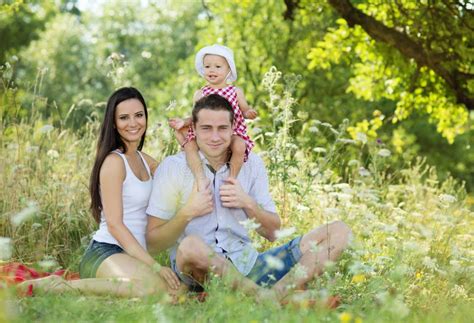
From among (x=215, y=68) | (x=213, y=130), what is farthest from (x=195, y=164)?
(x=215, y=68)

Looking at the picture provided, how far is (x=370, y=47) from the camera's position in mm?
9562

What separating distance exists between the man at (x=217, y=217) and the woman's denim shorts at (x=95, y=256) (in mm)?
222

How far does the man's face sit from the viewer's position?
4559 mm

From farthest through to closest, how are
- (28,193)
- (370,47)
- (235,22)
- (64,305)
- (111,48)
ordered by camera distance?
(111,48) → (235,22) → (370,47) → (28,193) → (64,305)

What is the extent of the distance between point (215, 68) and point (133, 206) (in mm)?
977

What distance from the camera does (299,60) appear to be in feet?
53.6

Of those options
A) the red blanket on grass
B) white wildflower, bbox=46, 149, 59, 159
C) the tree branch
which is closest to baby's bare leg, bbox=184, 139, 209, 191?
the red blanket on grass

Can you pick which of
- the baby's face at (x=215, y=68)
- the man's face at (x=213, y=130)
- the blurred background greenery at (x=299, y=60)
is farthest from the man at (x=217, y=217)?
the blurred background greenery at (x=299, y=60)

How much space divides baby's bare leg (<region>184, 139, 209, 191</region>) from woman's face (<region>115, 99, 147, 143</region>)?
30 centimetres

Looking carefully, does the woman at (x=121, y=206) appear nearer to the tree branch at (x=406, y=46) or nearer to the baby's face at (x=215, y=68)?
the baby's face at (x=215, y=68)

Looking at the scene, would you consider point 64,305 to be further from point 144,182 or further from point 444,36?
point 444,36

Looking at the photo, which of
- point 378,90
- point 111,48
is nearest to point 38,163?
point 378,90

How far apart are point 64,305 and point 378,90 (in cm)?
771

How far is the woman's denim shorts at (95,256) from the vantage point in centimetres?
459
